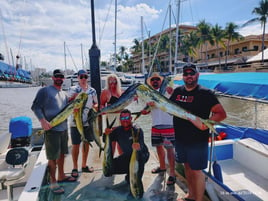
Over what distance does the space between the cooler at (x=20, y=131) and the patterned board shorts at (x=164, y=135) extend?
4.10 m

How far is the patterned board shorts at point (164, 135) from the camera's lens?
3.18 m

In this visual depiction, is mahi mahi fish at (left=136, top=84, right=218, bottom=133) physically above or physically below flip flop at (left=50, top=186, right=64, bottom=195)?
above

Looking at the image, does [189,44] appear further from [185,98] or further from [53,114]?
[53,114]

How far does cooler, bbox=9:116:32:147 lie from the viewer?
17.9ft

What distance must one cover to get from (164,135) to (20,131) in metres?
4.39

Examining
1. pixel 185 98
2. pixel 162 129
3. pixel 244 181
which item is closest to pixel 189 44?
pixel 244 181

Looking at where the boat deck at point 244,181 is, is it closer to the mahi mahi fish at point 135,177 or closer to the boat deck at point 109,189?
the boat deck at point 109,189

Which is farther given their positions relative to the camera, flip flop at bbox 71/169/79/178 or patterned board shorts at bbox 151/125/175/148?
flip flop at bbox 71/169/79/178

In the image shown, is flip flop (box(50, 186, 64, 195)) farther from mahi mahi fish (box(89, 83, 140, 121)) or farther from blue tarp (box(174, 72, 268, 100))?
blue tarp (box(174, 72, 268, 100))

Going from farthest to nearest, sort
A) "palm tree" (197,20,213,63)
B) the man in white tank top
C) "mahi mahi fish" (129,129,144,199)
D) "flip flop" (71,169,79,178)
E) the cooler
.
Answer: "palm tree" (197,20,213,63) < the cooler < "flip flop" (71,169,79,178) < the man in white tank top < "mahi mahi fish" (129,129,144,199)

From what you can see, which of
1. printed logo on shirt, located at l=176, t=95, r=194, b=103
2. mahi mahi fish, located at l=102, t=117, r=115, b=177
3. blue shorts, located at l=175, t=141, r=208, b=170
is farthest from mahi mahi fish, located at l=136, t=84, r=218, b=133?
mahi mahi fish, located at l=102, t=117, r=115, b=177

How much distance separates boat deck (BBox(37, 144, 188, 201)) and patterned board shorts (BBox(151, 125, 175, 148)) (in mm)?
631

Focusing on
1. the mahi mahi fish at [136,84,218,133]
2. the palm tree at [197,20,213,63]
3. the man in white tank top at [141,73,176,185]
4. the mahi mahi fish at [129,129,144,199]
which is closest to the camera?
the mahi mahi fish at [136,84,218,133]

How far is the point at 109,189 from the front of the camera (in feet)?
10.0
